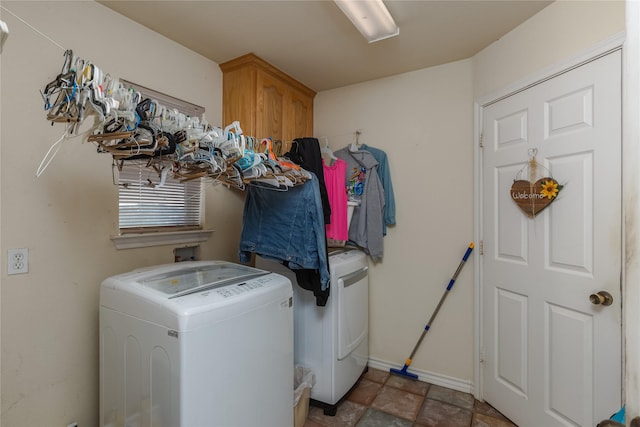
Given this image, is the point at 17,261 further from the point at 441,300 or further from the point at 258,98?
the point at 441,300

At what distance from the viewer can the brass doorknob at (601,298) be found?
57.1 inches

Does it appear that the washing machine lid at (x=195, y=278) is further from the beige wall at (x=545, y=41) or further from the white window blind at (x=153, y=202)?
the beige wall at (x=545, y=41)

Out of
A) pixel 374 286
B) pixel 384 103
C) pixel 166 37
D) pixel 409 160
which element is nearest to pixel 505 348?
pixel 374 286

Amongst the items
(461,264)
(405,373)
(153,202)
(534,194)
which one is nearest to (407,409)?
(405,373)

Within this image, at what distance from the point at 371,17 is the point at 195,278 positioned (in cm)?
174

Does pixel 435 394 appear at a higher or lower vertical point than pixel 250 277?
lower

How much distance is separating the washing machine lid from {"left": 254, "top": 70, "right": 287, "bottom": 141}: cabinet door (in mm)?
1046

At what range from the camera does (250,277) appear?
165cm

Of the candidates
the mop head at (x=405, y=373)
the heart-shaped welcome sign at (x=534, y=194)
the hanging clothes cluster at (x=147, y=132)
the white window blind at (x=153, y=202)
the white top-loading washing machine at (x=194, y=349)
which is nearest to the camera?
the hanging clothes cluster at (x=147, y=132)

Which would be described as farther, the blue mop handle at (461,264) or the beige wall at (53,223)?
the blue mop handle at (461,264)

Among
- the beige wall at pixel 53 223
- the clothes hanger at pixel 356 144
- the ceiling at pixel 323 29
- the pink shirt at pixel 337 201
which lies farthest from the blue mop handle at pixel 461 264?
the beige wall at pixel 53 223

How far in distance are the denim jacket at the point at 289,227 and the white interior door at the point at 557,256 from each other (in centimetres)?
125

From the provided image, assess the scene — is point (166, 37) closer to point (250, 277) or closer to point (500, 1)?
point (250, 277)

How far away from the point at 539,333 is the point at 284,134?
7.49 ft
